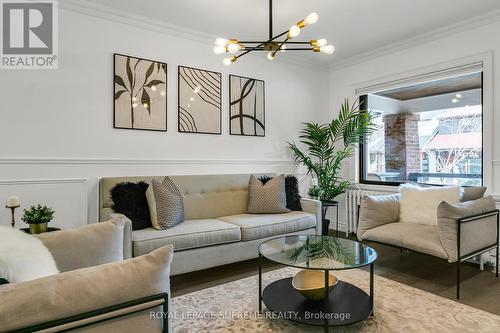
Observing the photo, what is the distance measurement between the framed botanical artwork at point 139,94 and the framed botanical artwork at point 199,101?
0.21 m

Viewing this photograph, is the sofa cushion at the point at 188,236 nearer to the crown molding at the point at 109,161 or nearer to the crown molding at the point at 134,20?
the crown molding at the point at 109,161

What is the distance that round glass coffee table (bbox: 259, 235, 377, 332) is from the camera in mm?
1852

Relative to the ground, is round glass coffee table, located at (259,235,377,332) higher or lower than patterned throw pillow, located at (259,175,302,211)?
lower

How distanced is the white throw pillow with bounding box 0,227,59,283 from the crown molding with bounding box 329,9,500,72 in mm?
4216

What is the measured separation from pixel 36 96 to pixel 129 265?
102 inches

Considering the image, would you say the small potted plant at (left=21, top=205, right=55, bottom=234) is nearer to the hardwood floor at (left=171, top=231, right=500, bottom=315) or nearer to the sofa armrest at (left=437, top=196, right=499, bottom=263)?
the hardwood floor at (left=171, top=231, right=500, bottom=315)

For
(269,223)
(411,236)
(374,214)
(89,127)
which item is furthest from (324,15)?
(89,127)

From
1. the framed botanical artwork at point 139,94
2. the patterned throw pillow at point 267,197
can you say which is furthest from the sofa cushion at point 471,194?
the framed botanical artwork at point 139,94

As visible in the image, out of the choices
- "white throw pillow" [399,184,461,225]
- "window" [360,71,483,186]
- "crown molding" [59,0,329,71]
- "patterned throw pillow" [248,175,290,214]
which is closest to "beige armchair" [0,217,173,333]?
"patterned throw pillow" [248,175,290,214]

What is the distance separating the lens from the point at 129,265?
0.94 metres

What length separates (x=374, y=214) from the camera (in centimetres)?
309

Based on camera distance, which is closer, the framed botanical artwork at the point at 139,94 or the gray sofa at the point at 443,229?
the gray sofa at the point at 443,229

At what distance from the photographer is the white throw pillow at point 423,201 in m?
2.97

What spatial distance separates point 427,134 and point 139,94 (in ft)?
11.3
